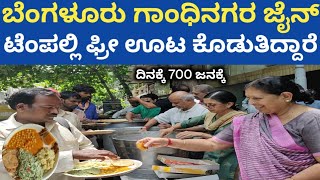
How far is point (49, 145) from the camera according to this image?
5.39ft

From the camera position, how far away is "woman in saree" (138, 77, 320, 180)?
1.41 metres

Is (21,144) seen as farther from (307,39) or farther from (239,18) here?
(307,39)

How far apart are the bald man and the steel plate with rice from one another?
36.3 inches

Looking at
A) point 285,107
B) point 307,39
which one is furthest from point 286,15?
point 285,107

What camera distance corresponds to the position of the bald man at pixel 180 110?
244 cm

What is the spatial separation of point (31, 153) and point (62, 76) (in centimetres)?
71

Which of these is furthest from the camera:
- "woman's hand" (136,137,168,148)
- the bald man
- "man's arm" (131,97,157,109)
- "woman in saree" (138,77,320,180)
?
→ "man's arm" (131,97,157,109)

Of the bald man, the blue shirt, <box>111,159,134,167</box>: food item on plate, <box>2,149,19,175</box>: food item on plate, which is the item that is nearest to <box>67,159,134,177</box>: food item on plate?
<box>111,159,134,167</box>: food item on plate

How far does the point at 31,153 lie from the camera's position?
5.47 ft

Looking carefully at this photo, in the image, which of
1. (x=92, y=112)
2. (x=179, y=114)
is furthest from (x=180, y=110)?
(x=92, y=112)

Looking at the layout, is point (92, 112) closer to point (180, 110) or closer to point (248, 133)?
point (180, 110)

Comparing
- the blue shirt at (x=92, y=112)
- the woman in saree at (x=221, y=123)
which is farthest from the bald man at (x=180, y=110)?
the blue shirt at (x=92, y=112)

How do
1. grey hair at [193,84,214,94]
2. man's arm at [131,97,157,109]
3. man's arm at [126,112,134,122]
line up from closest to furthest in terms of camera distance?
grey hair at [193,84,214,94]
man's arm at [131,97,157,109]
man's arm at [126,112,134,122]

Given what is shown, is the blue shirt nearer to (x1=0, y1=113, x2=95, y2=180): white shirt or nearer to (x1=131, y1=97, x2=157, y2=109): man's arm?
(x1=131, y1=97, x2=157, y2=109): man's arm
